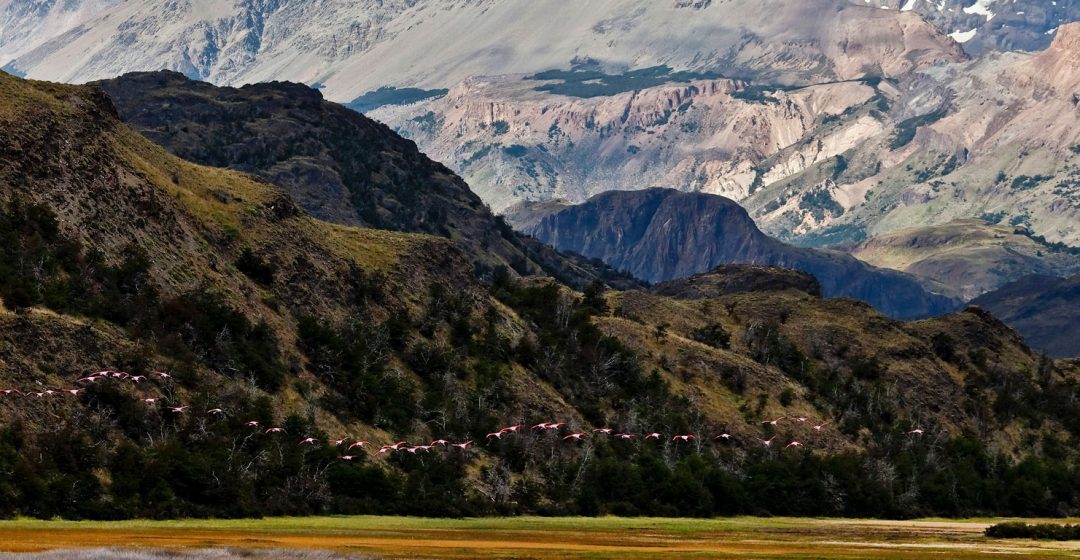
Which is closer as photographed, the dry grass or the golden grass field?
the dry grass

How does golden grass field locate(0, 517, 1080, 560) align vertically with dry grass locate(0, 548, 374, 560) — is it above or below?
below

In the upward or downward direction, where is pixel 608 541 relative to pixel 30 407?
downward

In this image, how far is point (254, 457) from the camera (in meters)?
183

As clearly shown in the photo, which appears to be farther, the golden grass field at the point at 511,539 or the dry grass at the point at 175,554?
the golden grass field at the point at 511,539

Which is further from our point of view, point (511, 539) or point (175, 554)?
point (511, 539)

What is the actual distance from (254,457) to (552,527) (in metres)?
36.8

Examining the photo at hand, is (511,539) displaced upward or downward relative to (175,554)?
downward

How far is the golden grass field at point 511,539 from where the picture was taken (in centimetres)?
11894

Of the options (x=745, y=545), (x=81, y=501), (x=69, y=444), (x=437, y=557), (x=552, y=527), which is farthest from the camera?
(x=552, y=527)

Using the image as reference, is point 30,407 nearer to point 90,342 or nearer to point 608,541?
point 90,342

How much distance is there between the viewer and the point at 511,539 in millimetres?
144500

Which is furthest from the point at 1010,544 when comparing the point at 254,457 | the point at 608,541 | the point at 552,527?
the point at 254,457

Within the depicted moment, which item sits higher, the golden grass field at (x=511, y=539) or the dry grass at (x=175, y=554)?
the dry grass at (x=175, y=554)

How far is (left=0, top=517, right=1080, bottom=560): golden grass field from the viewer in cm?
11894
